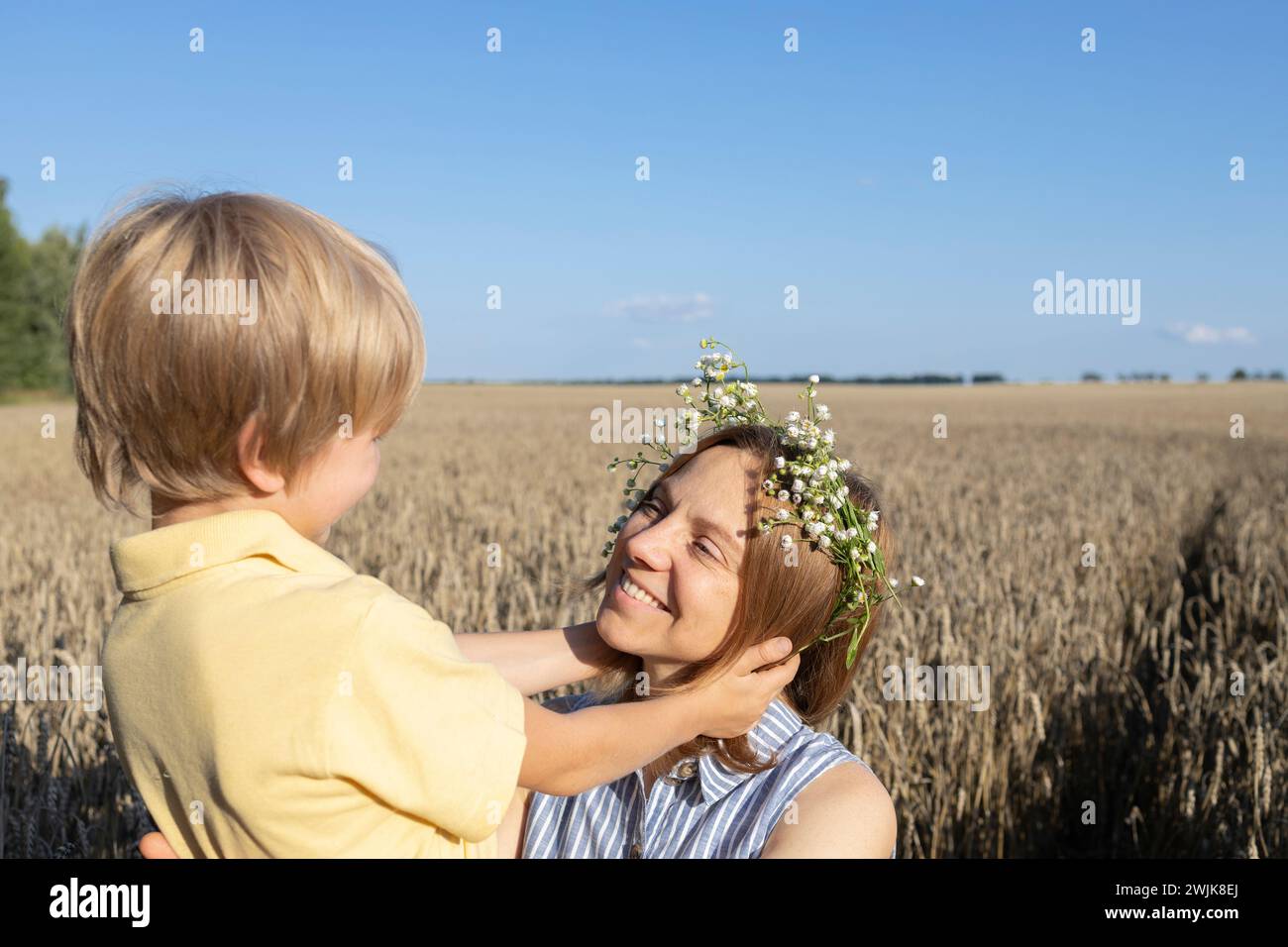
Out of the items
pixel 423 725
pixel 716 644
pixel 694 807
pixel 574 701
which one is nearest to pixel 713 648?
pixel 716 644

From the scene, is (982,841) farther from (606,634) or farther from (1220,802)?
(606,634)

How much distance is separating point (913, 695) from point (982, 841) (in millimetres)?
499

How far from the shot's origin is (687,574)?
152 centimetres

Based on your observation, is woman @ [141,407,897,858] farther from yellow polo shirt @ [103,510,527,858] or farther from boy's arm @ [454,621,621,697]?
yellow polo shirt @ [103,510,527,858]

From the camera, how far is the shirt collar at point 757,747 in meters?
1.54

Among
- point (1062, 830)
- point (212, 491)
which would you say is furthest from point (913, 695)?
point (212, 491)

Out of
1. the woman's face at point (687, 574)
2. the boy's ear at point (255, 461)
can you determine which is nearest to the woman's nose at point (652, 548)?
the woman's face at point (687, 574)

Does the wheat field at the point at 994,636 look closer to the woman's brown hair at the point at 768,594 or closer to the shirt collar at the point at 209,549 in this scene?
the woman's brown hair at the point at 768,594

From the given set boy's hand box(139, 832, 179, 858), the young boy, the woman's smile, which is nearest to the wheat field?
the woman's smile

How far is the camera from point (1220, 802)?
3.31m

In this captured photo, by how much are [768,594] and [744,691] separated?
5.9 inches

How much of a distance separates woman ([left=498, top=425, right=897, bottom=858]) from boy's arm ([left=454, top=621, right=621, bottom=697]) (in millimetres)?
141

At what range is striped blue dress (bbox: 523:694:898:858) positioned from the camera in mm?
1469

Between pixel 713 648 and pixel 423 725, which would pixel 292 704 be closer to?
pixel 423 725
